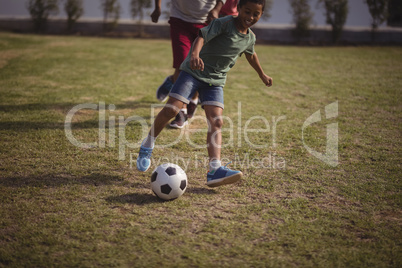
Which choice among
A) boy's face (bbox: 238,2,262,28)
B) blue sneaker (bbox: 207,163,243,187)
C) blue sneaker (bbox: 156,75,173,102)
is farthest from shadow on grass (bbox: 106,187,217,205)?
blue sneaker (bbox: 156,75,173,102)

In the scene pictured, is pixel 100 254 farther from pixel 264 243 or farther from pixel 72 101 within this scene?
pixel 72 101

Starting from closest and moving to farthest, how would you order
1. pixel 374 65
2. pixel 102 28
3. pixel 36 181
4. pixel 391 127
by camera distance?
1. pixel 36 181
2. pixel 391 127
3. pixel 374 65
4. pixel 102 28

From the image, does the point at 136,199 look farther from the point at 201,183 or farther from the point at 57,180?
the point at 57,180

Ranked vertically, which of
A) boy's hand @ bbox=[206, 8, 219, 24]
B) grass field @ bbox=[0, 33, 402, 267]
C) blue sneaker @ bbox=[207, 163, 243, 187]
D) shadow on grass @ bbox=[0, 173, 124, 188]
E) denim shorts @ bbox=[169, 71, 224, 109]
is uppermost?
boy's hand @ bbox=[206, 8, 219, 24]

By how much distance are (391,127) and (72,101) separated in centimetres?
458

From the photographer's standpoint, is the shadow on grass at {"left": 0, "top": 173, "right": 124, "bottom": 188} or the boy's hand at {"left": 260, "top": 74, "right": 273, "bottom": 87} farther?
the boy's hand at {"left": 260, "top": 74, "right": 273, "bottom": 87}

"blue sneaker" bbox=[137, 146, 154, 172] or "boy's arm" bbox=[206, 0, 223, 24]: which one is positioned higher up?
"boy's arm" bbox=[206, 0, 223, 24]

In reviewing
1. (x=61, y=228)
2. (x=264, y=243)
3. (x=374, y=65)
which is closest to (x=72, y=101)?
(x=61, y=228)

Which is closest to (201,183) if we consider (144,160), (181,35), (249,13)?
(144,160)

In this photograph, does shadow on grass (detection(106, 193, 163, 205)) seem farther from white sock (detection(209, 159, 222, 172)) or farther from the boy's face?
the boy's face

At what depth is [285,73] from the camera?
7.82 metres

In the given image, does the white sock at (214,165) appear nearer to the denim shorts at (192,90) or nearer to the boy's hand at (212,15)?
A: the denim shorts at (192,90)

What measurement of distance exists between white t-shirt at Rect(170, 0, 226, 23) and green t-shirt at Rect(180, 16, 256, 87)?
4.04 ft

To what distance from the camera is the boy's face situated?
2844mm
